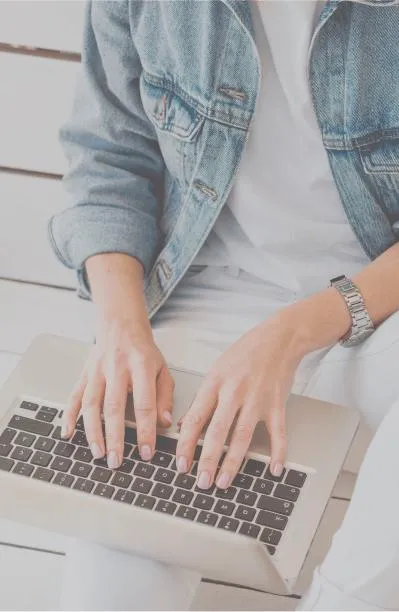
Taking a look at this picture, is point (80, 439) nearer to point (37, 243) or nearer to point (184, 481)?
point (184, 481)

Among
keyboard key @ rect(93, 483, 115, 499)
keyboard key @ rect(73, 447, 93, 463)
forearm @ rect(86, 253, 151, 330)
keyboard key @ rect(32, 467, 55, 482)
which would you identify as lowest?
keyboard key @ rect(32, 467, 55, 482)

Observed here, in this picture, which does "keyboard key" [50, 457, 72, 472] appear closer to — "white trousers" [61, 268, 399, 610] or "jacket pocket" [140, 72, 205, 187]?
"white trousers" [61, 268, 399, 610]

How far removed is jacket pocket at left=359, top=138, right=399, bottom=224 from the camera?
993 millimetres

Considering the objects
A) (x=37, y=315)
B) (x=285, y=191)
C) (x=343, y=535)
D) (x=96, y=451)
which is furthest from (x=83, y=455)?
(x=37, y=315)

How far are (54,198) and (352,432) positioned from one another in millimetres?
662

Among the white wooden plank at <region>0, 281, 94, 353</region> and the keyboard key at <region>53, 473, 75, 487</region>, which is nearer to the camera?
the keyboard key at <region>53, 473, 75, 487</region>

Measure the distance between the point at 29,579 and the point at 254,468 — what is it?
0.39 metres

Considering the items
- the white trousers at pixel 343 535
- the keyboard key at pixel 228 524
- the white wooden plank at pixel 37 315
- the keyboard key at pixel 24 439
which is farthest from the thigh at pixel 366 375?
the white wooden plank at pixel 37 315

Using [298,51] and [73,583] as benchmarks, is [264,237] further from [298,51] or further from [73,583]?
[73,583]

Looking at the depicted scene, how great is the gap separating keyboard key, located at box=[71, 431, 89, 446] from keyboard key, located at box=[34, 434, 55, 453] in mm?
20

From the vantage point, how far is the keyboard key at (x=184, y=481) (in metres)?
0.86

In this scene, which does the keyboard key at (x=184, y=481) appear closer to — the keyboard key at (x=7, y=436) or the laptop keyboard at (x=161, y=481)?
the laptop keyboard at (x=161, y=481)

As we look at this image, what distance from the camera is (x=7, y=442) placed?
895 mm

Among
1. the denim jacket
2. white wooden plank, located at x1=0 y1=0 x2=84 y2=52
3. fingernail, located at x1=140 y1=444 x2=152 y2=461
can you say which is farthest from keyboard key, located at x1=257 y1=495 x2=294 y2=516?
white wooden plank, located at x1=0 y1=0 x2=84 y2=52
